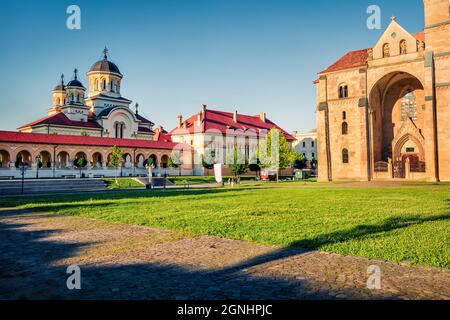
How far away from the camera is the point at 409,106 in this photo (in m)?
44.0

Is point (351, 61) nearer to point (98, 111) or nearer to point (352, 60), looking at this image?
point (352, 60)

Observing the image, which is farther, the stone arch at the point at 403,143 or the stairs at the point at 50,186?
the stone arch at the point at 403,143

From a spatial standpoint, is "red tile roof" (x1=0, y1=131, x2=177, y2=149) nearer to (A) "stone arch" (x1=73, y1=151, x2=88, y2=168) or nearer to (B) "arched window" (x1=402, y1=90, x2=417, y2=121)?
(A) "stone arch" (x1=73, y1=151, x2=88, y2=168)

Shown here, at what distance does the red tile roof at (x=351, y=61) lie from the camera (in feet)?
141

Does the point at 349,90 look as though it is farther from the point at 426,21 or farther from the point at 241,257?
the point at 241,257

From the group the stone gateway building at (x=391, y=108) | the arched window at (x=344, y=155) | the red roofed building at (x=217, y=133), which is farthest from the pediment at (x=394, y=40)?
the red roofed building at (x=217, y=133)

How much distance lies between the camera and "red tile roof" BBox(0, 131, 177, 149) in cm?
4669

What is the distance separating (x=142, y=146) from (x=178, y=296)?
187 feet

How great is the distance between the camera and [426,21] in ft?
121

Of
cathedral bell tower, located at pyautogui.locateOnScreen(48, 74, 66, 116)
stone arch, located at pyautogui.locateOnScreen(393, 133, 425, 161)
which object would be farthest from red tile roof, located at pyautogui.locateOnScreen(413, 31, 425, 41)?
cathedral bell tower, located at pyautogui.locateOnScreen(48, 74, 66, 116)

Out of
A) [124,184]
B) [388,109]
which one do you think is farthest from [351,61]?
[124,184]

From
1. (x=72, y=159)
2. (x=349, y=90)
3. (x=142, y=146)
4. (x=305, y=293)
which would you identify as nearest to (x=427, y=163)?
(x=349, y=90)

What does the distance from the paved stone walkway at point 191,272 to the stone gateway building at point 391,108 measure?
115 feet

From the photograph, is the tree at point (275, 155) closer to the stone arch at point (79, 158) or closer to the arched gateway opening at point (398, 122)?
the arched gateway opening at point (398, 122)
